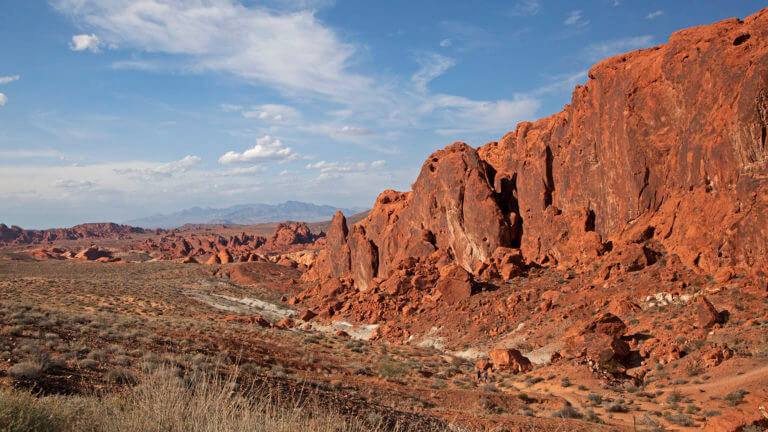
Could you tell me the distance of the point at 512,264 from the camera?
32.0 meters

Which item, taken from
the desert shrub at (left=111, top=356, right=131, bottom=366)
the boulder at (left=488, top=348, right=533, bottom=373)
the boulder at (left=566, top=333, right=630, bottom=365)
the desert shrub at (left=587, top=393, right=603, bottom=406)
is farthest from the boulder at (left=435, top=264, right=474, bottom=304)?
the desert shrub at (left=111, top=356, right=131, bottom=366)

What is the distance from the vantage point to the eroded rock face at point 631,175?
2017 centimetres

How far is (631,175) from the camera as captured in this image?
1040 inches

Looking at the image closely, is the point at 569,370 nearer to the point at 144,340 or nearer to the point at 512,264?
the point at 512,264

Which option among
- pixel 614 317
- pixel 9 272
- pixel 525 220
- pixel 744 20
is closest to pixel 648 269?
pixel 614 317

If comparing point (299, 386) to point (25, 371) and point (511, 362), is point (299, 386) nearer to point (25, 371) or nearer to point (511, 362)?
point (25, 371)

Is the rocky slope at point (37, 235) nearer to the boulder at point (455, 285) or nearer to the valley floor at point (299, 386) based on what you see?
the boulder at point (455, 285)

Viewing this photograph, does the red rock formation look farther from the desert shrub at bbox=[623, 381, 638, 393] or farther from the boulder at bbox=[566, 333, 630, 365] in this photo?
the desert shrub at bbox=[623, 381, 638, 393]

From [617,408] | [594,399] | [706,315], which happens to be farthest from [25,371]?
[706,315]

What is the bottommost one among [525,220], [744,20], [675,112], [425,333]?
[425,333]

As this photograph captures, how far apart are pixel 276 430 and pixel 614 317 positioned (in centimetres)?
2000

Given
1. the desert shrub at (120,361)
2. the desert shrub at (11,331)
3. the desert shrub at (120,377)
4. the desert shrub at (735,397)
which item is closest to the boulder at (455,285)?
the desert shrub at (735,397)

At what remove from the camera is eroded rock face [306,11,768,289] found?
794 inches

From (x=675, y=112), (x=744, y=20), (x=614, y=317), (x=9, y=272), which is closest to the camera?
(x=614, y=317)
